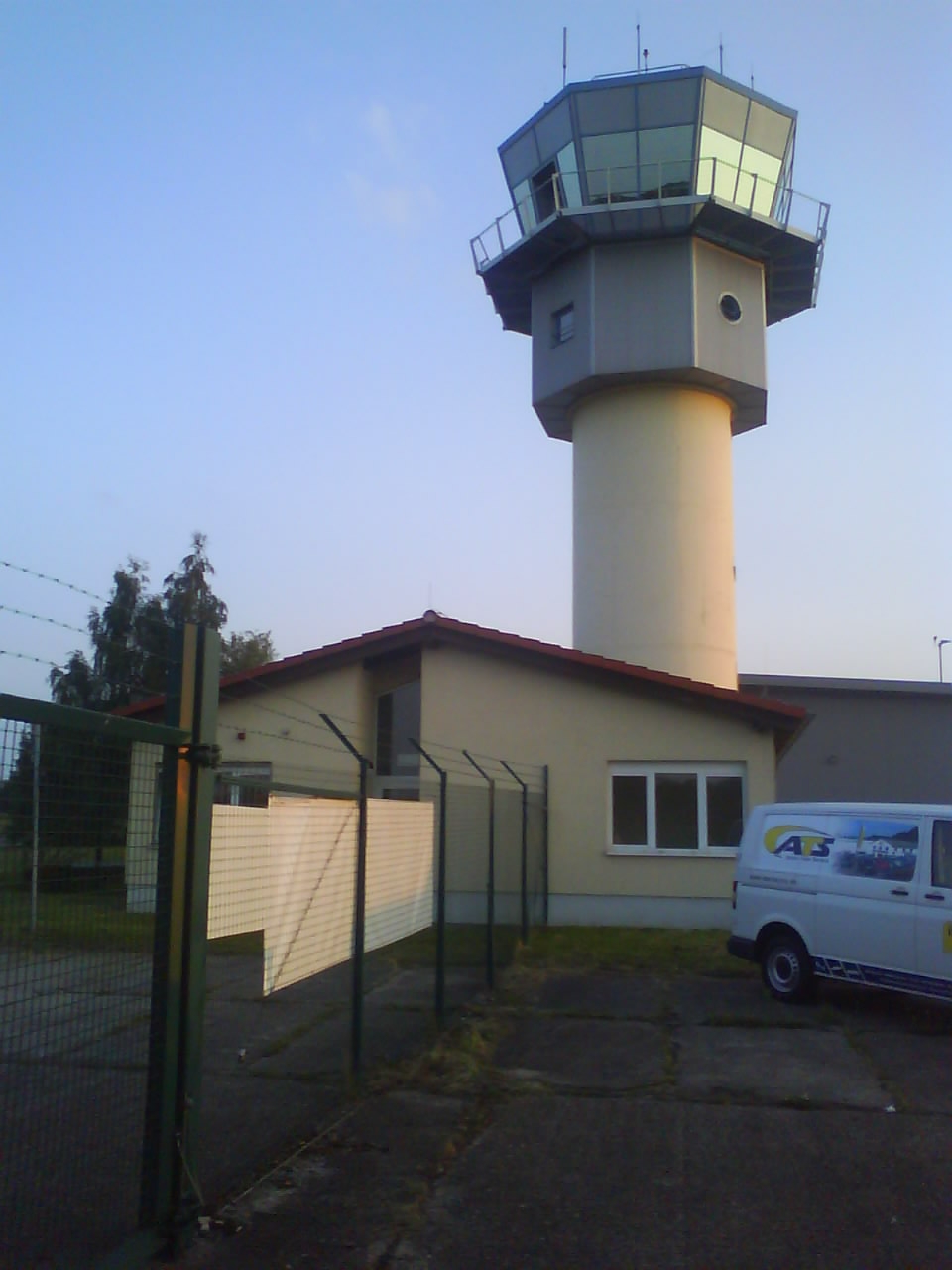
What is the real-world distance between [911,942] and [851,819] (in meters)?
1.39

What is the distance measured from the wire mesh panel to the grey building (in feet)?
90.6

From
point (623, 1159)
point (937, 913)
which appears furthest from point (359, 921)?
point (937, 913)

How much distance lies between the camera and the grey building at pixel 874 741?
101 feet

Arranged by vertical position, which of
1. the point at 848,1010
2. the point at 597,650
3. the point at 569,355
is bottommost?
the point at 848,1010

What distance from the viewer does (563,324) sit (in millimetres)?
26141

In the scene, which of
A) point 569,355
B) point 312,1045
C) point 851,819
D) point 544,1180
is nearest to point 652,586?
point 569,355

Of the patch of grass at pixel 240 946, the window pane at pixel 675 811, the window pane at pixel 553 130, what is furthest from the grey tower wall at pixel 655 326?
the patch of grass at pixel 240 946

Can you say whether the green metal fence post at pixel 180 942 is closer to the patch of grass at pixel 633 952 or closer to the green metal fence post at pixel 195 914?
the green metal fence post at pixel 195 914

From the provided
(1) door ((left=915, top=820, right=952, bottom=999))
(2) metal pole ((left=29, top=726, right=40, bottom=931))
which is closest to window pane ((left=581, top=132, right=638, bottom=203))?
(1) door ((left=915, top=820, right=952, bottom=999))

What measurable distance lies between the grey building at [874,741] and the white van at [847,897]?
19.3m

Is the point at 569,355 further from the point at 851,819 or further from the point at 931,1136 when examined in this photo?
the point at 931,1136

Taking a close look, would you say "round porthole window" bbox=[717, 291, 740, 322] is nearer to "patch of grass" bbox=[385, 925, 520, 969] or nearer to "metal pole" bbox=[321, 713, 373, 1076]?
"patch of grass" bbox=[385, 925, 520, 969]

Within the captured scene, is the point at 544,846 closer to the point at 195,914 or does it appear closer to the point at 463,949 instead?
the point at 463,949

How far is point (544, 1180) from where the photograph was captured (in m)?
5.99
